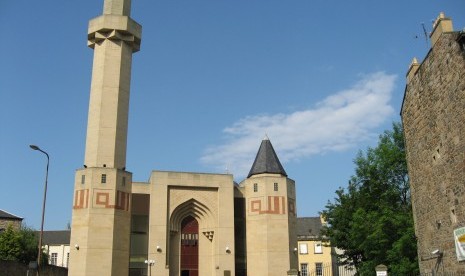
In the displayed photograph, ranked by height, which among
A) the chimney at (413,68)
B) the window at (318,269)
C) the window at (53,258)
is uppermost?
the chimney at (413,68)

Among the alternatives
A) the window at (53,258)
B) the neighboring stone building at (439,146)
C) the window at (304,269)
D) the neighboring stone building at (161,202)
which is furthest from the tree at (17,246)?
the neighboring stone building at (439,146)

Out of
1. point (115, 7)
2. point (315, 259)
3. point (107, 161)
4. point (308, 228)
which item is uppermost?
point (115, 7)

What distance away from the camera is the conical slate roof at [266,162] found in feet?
143

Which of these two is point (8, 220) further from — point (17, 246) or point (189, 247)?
point (189, 247)

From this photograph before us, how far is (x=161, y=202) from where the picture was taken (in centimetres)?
4062

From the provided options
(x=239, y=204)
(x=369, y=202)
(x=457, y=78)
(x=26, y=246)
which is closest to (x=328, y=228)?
(x=369, y=202)

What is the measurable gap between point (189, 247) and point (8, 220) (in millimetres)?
32389

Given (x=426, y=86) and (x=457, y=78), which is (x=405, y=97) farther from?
(x=457, y=78)

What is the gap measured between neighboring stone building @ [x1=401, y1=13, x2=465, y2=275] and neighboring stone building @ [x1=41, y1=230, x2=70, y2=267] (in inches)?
2390

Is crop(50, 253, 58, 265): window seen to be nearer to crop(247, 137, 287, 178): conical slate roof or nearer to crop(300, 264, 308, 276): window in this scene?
crop(300, 264, 308, 276): window

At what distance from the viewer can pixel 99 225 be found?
36.8 meters

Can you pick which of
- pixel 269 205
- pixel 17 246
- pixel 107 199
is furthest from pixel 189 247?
pixel 17 246

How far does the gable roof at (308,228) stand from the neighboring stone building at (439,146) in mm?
41895

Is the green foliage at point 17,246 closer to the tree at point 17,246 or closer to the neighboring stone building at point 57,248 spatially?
the tree at point 17,246
